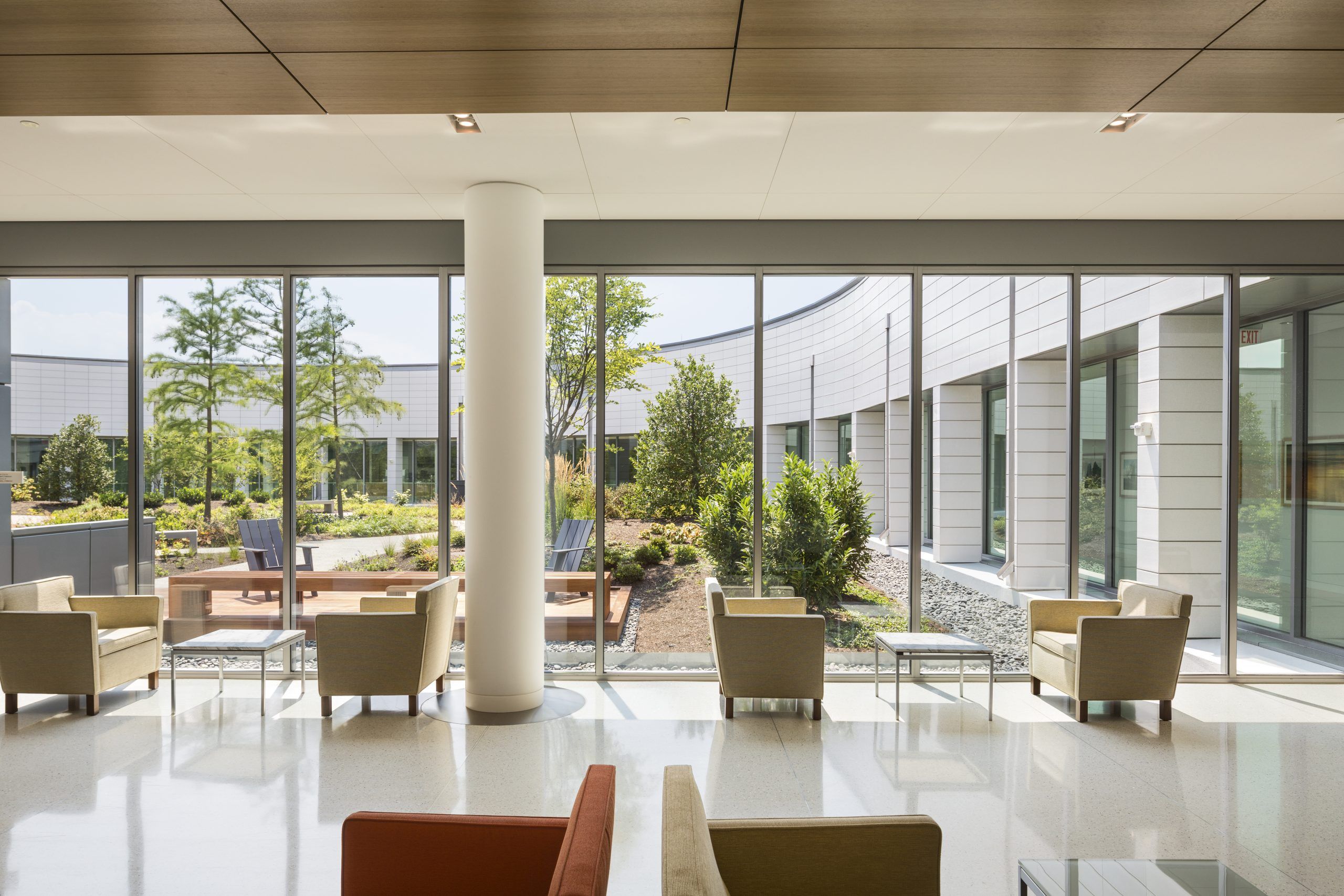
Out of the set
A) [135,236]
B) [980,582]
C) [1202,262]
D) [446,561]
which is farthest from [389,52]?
[1202,262]

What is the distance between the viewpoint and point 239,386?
19.8 ft

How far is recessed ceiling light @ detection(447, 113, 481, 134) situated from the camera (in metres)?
4.09

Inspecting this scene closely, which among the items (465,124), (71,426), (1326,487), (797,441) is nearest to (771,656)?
(797,441)

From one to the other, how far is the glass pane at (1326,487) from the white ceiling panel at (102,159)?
7.63m

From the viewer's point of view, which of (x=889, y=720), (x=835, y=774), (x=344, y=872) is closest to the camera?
(x=344, y=872)

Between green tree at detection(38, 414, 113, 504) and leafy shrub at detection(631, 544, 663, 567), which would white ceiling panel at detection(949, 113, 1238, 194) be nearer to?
leafy shrub at detection(631, 544, 663, 567)

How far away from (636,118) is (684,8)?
1897mm

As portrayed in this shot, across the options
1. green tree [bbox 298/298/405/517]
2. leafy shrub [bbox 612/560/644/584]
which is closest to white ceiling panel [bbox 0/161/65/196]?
green tree [bbox 298/298/405/517]

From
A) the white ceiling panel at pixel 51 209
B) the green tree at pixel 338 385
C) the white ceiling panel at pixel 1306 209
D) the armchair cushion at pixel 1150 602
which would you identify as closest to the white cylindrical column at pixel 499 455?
the green tree at pixel 338 385

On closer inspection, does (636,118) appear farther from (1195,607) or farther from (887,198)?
(1195,607)

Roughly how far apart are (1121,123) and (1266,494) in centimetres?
A: 334

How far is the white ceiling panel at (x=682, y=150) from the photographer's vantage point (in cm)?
414

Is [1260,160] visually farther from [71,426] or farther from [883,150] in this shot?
[71,426]

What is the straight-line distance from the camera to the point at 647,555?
598 centimetres
